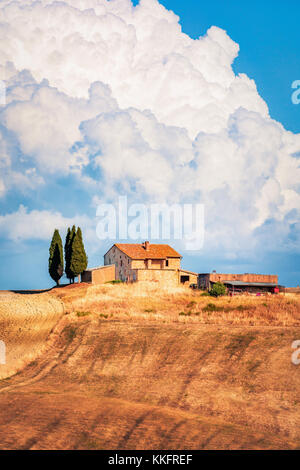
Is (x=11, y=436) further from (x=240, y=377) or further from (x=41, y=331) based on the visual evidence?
(x=41, y=331)

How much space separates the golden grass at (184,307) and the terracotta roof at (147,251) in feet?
54.9

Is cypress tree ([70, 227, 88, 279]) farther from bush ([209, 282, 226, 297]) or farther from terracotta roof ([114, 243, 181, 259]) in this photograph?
bush ([209, 282, 226, 297])

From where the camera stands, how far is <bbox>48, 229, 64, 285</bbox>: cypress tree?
260 feet

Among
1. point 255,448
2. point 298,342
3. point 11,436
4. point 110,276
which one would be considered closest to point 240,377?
point 298,342

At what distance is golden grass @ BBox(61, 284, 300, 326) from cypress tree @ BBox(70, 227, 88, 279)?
1770cm

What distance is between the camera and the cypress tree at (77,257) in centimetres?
7694

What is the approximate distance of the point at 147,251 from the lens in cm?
7850

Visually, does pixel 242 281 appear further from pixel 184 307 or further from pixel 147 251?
pixel 184 307

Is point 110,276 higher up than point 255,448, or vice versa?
point 110,276

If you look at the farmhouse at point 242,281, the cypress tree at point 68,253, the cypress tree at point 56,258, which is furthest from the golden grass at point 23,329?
the cypress tree at point 56,258

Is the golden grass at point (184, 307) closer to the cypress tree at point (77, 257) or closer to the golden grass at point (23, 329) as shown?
the golden grass at point (23, 329)

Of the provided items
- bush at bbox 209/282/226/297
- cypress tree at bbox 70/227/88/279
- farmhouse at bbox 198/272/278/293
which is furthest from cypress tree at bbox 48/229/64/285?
bush at bbox 209/282/226/297

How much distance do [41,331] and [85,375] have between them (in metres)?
10.7

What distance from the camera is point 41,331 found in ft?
143
